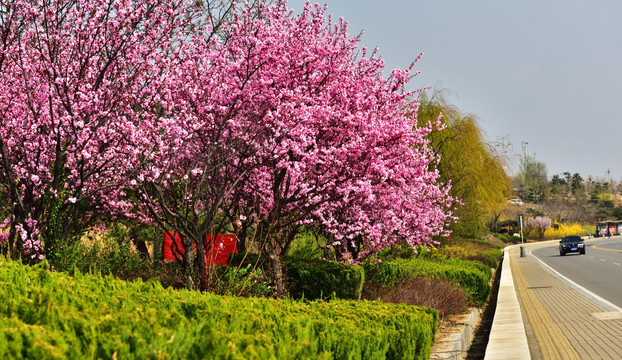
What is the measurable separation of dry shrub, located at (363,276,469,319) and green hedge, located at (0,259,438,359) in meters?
3.52

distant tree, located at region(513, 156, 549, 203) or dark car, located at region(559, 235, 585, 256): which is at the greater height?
distant tree, located at region(513, 156, 549, 203)

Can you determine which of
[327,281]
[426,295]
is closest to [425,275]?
[426,295]

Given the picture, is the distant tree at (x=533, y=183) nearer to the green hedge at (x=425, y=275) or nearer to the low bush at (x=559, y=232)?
the low bush at (x=559, y=232)

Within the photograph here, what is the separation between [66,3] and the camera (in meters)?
9.23

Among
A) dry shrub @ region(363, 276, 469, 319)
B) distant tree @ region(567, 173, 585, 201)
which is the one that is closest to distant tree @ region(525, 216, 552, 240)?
distant tree @ region(567, 173, 585, 201)

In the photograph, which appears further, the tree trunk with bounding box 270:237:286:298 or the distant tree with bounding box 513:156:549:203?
the distant tree with bounding box 513:156:549:203

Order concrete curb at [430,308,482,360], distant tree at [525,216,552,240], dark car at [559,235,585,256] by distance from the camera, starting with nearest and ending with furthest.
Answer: concrete curb at [430,308,482,360] → dark car at [559,235,585,256] → distant tree at [525,216,552,240]

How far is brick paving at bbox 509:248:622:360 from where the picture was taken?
30.2ft

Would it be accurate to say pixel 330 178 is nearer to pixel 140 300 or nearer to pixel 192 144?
pixel 192 144

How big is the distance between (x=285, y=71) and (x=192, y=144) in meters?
1.96

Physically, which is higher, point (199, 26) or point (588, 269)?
point (199, 26)

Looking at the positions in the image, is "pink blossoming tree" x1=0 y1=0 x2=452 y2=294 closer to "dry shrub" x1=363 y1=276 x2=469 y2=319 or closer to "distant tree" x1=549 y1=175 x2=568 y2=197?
"dry shrub" x1=363 y1=276 x2=469 y2=319

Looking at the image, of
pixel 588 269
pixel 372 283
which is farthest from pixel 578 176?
pixel 372 283

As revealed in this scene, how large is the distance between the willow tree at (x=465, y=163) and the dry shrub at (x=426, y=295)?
563 inches
